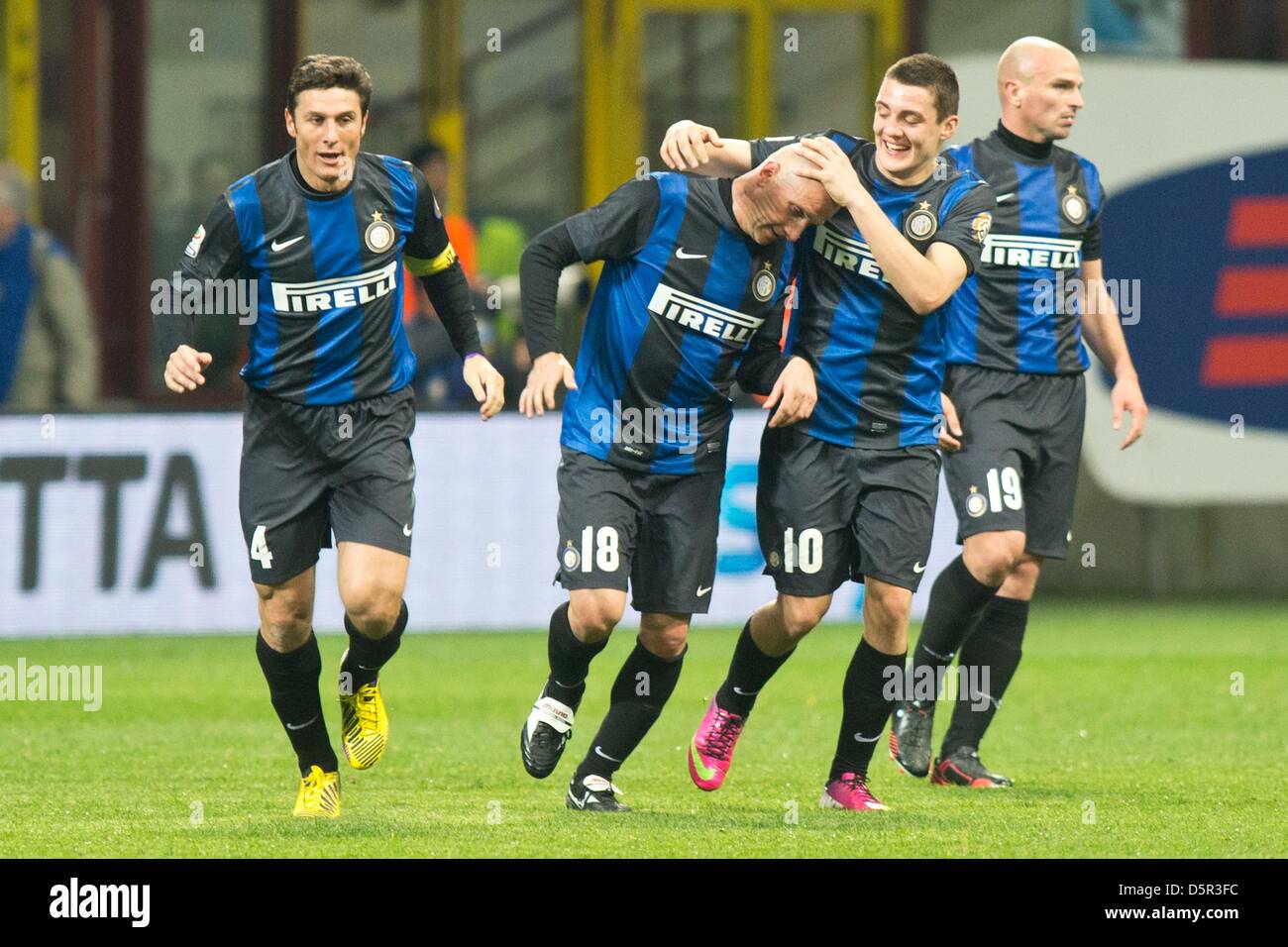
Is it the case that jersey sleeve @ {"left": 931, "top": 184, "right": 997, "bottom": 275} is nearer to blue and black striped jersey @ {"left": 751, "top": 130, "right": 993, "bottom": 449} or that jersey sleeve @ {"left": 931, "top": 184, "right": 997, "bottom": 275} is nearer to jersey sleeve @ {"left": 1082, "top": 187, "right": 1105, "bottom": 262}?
blue and black striped jersey @ {"left": 751, "top": 130, "right": 993, "bottom": 449}

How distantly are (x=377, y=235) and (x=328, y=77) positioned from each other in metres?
0.47

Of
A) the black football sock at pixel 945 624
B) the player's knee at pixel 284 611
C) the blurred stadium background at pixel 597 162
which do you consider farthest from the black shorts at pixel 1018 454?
the blurred stadium background at pixel 597 162

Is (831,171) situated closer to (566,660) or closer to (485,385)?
(485,385)

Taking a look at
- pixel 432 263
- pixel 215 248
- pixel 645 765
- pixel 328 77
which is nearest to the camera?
pixel 328 77

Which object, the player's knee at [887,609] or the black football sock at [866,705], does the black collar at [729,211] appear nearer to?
the player's knee at [887,609]

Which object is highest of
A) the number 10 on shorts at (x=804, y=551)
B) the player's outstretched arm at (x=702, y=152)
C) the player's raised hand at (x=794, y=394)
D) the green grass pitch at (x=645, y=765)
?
the player's outstretched arm at (x=702, y=152)

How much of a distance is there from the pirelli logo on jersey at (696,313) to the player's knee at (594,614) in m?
0.76

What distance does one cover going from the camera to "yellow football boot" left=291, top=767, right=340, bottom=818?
6.32m

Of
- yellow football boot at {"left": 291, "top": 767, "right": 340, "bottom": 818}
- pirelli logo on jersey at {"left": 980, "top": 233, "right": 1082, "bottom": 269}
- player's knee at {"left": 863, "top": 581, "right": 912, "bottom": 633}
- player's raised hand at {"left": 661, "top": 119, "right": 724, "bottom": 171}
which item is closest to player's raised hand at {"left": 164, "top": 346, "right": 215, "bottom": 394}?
yellow football boot at {"left": 291, "top": 767, "right": 340, "bottom": 818}

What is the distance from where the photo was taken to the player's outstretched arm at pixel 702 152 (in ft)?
20.5

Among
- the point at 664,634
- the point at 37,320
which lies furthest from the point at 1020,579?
the point at 37,320

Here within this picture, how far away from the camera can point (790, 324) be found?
6.65m

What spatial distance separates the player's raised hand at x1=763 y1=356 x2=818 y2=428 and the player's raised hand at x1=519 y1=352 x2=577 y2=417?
55 centimetres

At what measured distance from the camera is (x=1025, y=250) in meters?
7.30
